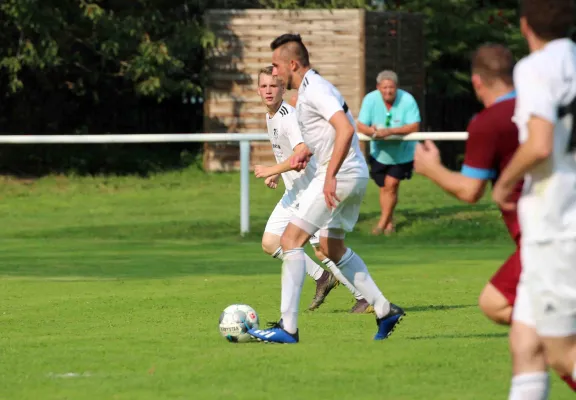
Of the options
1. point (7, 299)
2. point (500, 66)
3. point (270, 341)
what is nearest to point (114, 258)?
point (7, 299)

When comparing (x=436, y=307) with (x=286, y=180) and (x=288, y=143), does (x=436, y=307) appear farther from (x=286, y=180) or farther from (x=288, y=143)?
(x=288, y=143)

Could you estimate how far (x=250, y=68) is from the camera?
1109 inches

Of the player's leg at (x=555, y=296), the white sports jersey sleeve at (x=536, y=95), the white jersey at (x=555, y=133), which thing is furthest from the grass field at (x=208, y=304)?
the white sports jersey sleeve at (x=536, y=95)

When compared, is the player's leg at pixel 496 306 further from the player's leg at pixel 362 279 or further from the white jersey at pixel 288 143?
the white jersey at pixel 288 143

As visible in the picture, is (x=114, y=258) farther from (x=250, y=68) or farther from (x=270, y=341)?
(x=250, y=68)

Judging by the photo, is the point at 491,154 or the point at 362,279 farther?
the point at 362,279

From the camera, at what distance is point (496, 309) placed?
639cm

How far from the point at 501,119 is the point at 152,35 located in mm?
21619

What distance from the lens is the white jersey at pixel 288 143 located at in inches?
457

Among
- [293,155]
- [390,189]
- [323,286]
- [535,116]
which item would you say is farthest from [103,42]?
[535,116]

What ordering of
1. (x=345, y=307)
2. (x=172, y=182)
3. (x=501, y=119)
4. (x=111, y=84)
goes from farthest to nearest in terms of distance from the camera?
(x=111, y=84) → (x=172, y=182) → (x=345, y=307) → (x=501, y=119)

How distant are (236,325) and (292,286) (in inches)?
18.1

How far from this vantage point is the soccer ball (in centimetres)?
943

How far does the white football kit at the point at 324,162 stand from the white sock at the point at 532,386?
149 inches
